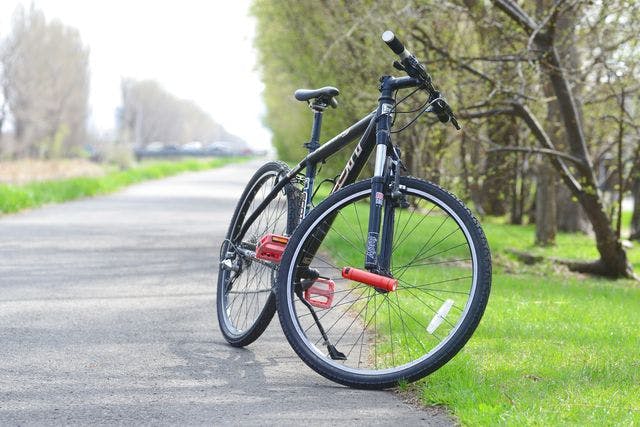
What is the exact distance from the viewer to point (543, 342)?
5.60 metres

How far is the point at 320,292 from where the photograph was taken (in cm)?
488

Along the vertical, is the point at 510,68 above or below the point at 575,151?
above

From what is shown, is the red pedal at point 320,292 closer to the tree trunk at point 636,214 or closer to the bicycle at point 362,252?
the bicycle at point 362,252

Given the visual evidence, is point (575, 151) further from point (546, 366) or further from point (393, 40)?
point (393, 40)

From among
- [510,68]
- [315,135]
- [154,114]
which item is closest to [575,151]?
[510,68]

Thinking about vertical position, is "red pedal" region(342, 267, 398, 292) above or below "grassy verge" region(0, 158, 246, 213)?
above

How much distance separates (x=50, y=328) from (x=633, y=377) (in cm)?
336

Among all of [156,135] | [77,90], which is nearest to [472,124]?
[77,90]

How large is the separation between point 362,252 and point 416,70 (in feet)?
3.41

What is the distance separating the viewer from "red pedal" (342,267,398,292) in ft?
14.8

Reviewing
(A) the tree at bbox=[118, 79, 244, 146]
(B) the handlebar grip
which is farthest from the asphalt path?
(A) the tree at bbox=[118, 79, 244, 146]

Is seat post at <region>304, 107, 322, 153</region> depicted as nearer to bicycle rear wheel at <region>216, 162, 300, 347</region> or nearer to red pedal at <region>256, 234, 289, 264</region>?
bicycle rear wheel at <region>216, 162, 300, 347</region>

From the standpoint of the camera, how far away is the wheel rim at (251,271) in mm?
5559

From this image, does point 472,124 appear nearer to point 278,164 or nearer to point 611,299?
point 611,299
